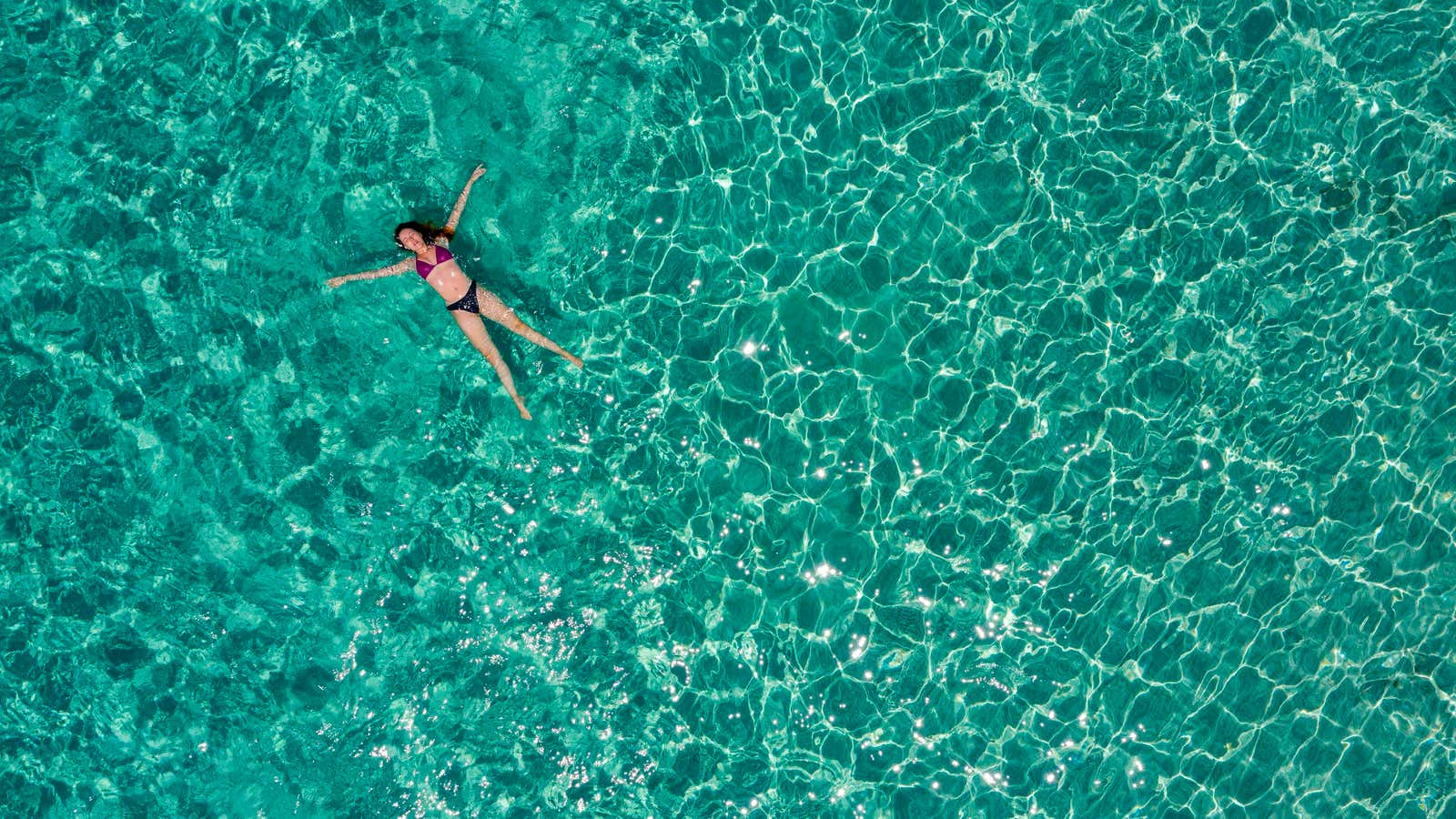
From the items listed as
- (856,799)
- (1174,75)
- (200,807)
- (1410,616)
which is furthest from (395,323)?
(1410,616)

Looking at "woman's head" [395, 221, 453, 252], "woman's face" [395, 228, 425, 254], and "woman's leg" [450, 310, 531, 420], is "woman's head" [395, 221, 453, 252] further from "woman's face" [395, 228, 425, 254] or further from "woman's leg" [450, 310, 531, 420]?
"woman's leg" [450, 310, 531, 420]

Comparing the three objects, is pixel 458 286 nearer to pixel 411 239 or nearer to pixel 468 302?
pixel 468 302

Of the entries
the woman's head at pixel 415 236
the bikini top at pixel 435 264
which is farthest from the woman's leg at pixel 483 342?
the woman's head at pixel 415 236

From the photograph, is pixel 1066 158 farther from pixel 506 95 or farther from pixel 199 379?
pixel 199 379

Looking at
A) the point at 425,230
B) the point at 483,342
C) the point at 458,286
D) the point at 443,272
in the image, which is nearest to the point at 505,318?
the point at 483,342

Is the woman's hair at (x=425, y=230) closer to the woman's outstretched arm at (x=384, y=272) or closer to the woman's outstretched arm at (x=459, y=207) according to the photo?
the woman's outstretched arm at (x=459, y=207)

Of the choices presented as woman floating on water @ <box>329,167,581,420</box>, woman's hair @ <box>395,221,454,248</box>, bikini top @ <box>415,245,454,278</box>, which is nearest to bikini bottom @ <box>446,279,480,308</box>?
woman floating on water @ <box>329,167,581,420</box>
